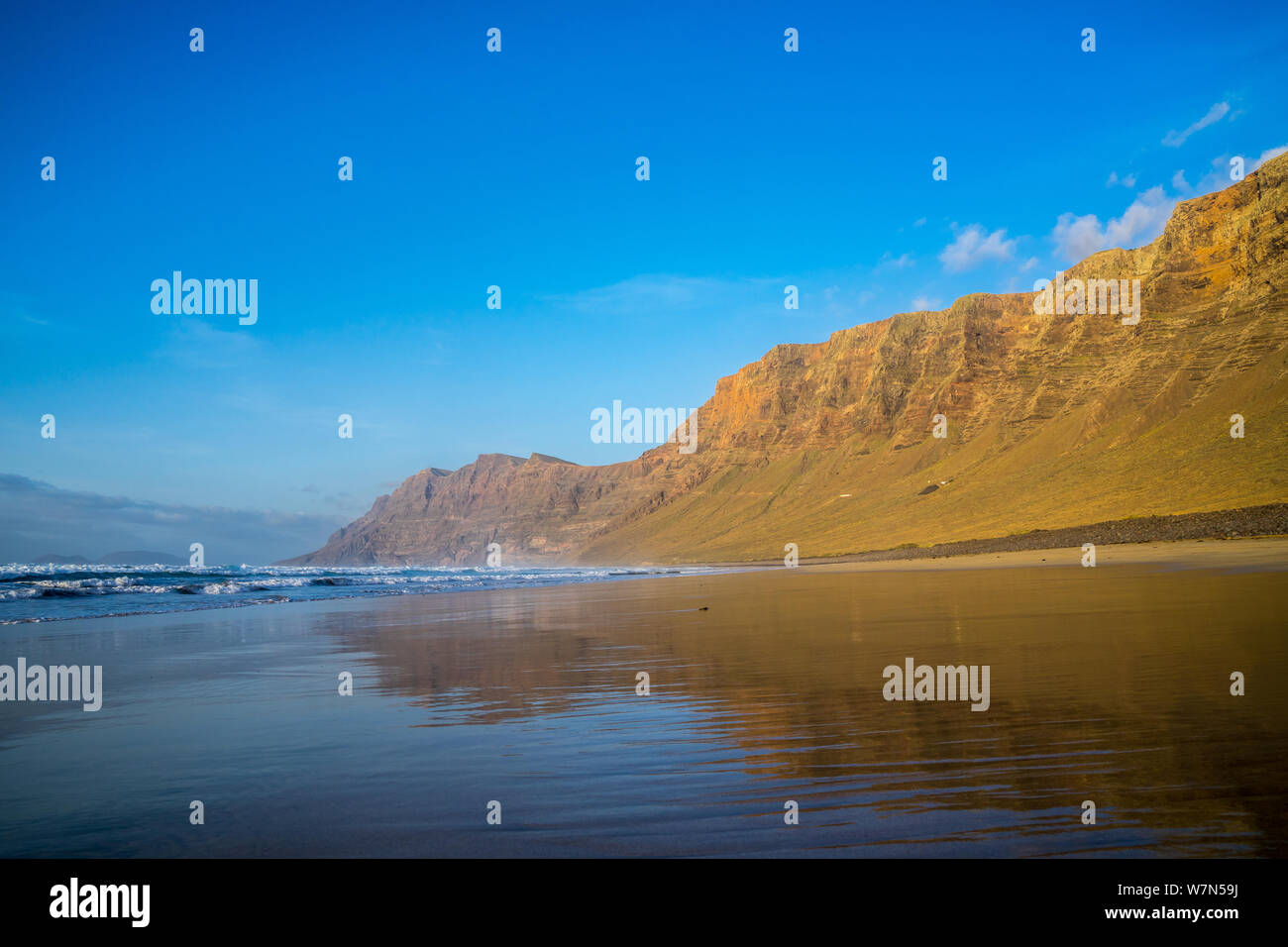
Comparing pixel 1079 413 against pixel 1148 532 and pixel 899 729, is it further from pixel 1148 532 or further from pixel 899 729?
pixel 899 729

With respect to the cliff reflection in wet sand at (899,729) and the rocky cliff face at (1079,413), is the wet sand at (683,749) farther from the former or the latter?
the rocky cliff face at (1079,413)

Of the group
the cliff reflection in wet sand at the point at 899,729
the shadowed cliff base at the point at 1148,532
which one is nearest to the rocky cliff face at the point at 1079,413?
the shadowed cliff base at the point at 1148,532

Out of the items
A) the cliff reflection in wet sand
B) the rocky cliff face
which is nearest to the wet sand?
the cliff reflection in wet sand

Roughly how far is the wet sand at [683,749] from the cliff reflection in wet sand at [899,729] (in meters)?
0.04

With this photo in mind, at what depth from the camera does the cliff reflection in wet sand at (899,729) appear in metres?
4.77

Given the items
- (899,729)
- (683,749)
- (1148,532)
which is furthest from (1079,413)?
(683,749)

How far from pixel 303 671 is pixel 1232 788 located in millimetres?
13439

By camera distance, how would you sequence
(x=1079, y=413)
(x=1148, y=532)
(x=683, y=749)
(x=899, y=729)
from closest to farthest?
(x=683, y=749), (x=899, y=729), (x=1148, y=532), (x=1079, y=413)

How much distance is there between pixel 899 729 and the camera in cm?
759

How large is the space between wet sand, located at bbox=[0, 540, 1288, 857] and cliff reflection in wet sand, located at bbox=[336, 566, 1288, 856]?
38 mm

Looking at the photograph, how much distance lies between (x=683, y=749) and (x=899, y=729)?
228 centimetres

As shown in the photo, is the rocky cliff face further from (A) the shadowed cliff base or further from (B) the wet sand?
(B) the wet sand
